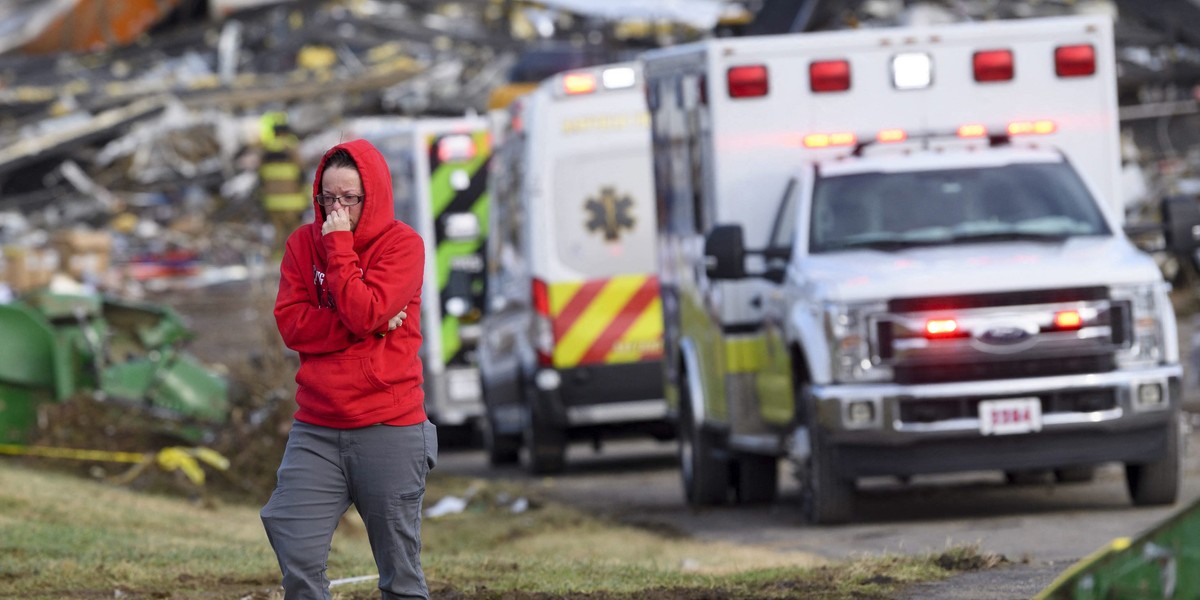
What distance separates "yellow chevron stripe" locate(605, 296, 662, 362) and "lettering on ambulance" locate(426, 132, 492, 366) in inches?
143

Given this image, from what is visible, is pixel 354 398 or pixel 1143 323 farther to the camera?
pixel 1143 323

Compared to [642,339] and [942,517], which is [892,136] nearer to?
[942,517]

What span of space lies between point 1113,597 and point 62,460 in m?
10.2

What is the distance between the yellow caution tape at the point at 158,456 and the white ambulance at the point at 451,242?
16.6 ft

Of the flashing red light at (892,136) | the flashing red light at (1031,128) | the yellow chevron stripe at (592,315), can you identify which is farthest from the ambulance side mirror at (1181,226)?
the yellow chevron stripe at (592,315)

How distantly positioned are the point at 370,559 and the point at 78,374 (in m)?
6.04

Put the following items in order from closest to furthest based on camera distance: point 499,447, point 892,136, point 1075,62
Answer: point 892,136
point 1075,62
point 499,447

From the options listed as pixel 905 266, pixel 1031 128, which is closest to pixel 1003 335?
pixel 905 266

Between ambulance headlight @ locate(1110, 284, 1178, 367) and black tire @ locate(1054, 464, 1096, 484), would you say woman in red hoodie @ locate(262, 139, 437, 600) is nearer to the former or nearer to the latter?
ambulance headlight @ locate(1110, 284, 1178, 367)

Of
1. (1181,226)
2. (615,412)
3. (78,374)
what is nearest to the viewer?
(1181,226)

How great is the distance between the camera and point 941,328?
1018cm

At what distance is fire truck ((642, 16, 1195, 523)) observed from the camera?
33.6ft

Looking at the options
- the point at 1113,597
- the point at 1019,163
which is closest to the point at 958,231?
the point at 1019,163

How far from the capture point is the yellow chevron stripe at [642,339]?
15.1 m
